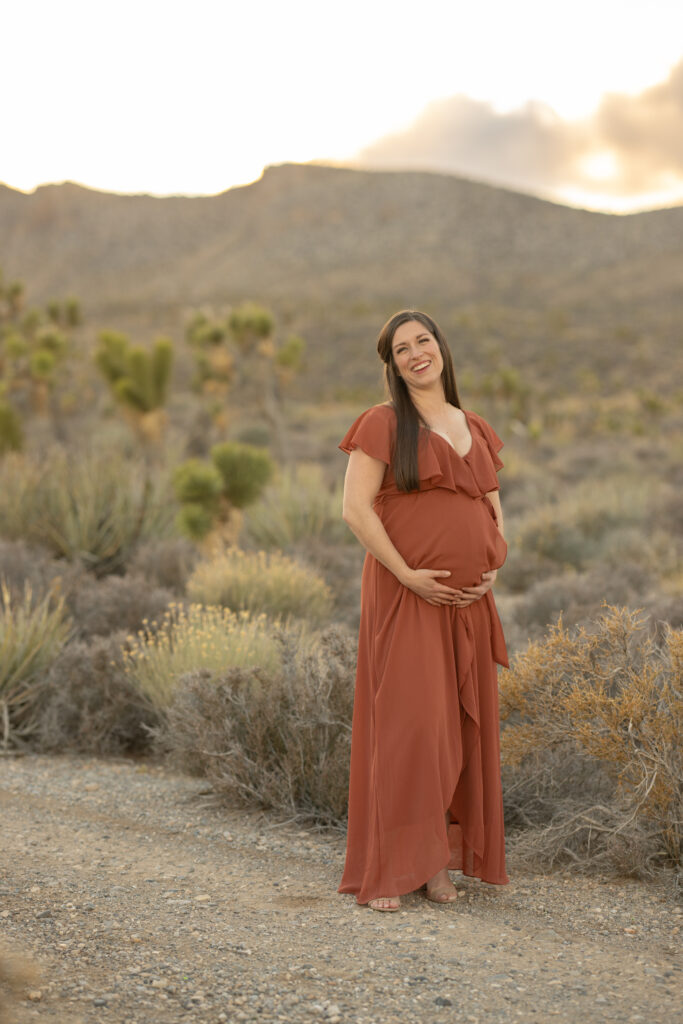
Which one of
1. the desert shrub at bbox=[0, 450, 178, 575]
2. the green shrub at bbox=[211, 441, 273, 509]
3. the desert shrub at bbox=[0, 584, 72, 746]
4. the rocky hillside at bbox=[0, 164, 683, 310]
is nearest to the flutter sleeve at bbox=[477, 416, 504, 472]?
the desert shrub at bbox=[0, 584, 72, 746]

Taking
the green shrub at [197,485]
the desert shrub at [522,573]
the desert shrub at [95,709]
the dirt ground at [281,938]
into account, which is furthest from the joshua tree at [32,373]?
the dirt ground at [281,938]

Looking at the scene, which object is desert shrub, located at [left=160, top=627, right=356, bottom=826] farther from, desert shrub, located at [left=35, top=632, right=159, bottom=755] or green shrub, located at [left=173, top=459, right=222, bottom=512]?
green shrub, located at [left=173, top=459, right=222, bottom=512]

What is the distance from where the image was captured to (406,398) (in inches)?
156

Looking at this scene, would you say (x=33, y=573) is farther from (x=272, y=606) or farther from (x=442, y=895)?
(x=442, y=895)

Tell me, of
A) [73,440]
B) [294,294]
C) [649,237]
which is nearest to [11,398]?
[73,440]

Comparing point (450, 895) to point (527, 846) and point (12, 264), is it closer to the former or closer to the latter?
point (527, 846)

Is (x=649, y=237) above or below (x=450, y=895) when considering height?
above

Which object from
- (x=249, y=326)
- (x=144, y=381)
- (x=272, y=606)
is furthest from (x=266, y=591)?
(x=249, y=326)

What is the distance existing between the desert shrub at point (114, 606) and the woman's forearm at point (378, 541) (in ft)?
12.9

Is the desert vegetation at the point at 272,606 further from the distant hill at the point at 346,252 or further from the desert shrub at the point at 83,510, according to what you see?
the distant hill at the point at 346,252

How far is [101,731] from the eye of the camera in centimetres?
617

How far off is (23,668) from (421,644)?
352 cm

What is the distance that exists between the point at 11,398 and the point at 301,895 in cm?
2324

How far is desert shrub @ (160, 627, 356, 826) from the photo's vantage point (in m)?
4.88
